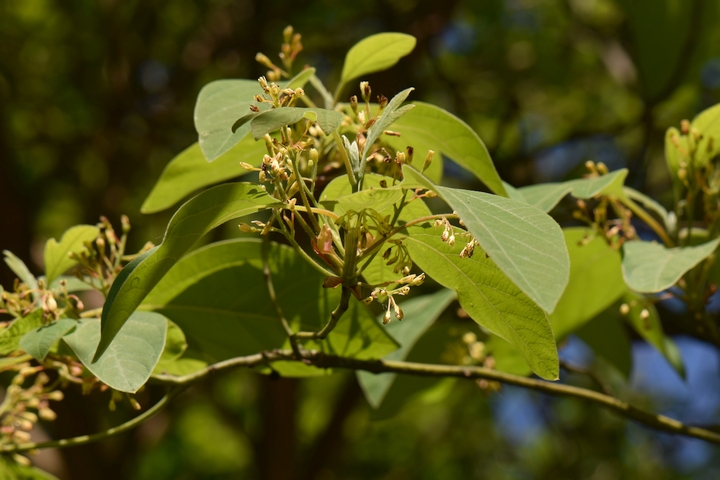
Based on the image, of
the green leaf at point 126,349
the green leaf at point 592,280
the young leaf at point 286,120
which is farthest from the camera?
the green leaf at point 592,280

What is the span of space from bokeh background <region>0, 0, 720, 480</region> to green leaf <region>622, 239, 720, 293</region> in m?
1.41

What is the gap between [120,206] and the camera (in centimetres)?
328

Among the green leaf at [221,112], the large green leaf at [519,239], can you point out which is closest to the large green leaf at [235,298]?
the green leaf at [221,112]

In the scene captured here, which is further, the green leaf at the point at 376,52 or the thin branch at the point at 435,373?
the green leaf at the point at 376,52

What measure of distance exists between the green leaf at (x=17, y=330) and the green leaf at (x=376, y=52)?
1.82 ft

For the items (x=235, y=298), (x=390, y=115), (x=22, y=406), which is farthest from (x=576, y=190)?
(x=22, y=406)

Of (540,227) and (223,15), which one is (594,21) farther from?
(540,227)

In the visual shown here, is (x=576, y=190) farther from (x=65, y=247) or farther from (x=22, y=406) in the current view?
(x=22, y=406)

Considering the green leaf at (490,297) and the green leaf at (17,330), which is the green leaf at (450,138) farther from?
the green leaf at (17,330)

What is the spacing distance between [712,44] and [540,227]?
1945 mm

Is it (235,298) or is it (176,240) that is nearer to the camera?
(176,240)

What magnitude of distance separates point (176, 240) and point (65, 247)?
1.22 feet

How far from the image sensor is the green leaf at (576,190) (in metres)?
0.97

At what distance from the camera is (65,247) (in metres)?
0.99
